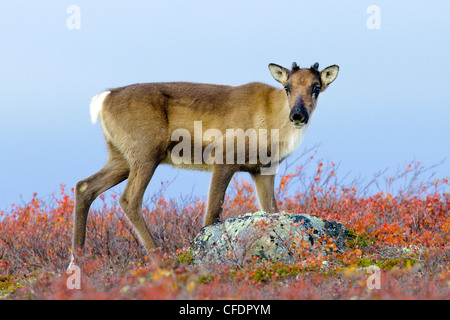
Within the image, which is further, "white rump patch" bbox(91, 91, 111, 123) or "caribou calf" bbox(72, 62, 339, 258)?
"white rump patch" bbox(91, 91, 111, 123)

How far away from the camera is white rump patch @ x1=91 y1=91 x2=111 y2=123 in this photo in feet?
28.2

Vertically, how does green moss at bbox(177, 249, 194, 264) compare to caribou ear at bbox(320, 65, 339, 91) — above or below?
below

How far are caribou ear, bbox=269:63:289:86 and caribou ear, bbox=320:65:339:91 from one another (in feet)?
1.66

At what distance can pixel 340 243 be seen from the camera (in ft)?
25.4

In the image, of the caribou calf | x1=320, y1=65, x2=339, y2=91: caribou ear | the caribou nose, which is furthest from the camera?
x1=320, y1=65, x2=339, y2=91: caribou ear

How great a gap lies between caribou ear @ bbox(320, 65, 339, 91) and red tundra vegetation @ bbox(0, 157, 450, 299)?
2.06m

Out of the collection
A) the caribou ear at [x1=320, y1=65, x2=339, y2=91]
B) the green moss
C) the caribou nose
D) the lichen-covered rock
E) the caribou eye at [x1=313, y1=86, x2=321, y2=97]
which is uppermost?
the caribou ear at [x1=320, y1=65, x2=339, y2=91]

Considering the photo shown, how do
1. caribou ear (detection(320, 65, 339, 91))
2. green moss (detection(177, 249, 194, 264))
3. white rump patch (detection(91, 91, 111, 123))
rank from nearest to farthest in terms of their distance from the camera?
green moss (detection(177, 249, 194, 264)) → caribou ear (detection(320, 65, 339, 91)) → white rump patch (detection(91, 91, 111, 123))

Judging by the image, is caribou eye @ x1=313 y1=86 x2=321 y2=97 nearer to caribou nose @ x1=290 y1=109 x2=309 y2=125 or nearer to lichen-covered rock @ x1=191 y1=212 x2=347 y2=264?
A: caribou nose @ x1=290 y1=109 x2=309 y2=125

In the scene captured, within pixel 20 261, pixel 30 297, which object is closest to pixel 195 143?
pixel 20 261

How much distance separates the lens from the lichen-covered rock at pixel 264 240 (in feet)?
23.1

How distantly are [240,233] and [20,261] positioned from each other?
361 centimetres
